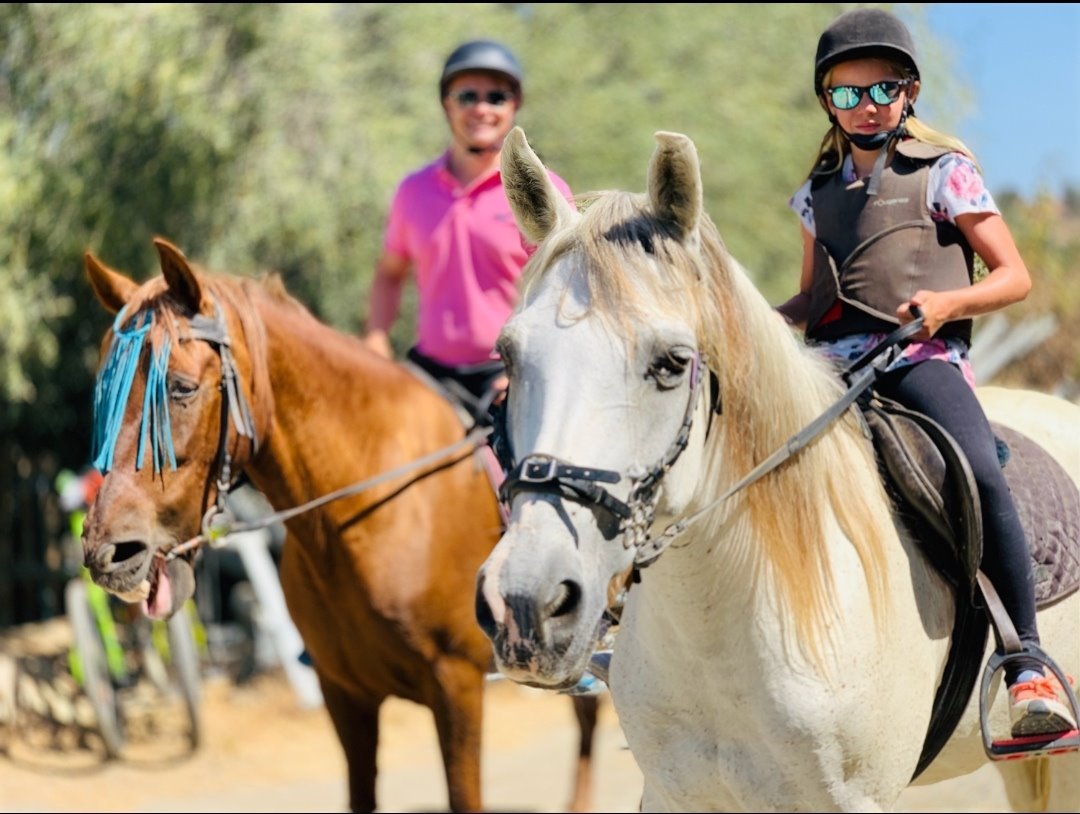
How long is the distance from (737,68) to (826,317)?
1159cm

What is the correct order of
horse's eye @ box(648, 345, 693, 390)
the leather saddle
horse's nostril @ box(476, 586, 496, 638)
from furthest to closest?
the leather saddle < horse's eye @ box(648, 345, 693, 390) < horse's nostril @ box(476, 586, 496, 638)

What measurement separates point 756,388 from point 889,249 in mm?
748

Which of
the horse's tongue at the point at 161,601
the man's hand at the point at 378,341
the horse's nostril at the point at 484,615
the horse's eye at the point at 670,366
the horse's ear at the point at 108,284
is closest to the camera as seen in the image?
the horse's nostril at the point at 484,615

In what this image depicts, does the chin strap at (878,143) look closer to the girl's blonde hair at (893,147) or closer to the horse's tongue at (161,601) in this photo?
the girl's blonde hair at (893,147)

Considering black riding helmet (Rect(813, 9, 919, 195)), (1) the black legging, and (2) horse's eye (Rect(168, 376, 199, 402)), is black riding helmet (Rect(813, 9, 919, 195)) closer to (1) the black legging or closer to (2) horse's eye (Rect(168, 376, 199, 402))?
(1) the black legging

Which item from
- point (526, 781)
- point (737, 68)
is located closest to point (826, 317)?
point (526, 781)

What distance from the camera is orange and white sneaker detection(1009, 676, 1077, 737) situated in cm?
310

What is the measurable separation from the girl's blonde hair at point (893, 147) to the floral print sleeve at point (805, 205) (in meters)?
0.05

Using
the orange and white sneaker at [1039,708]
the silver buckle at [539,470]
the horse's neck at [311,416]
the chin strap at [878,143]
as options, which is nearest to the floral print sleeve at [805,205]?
the chin strap at [878,143]

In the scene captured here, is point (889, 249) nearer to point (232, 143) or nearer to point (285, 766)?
point (285, 766)

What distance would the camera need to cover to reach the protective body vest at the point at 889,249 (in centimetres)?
342

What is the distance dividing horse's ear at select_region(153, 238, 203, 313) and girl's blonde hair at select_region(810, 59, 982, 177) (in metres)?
2.04

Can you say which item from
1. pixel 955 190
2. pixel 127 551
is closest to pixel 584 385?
pixel 955 190

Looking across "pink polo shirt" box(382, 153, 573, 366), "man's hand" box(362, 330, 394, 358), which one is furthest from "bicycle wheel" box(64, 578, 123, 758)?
"pink polo shirt" box(382, 153, 573, 366)
